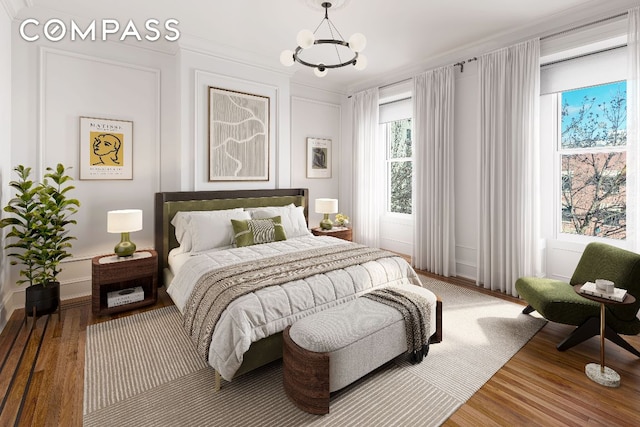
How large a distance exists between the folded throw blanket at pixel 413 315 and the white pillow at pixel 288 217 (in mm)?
1836

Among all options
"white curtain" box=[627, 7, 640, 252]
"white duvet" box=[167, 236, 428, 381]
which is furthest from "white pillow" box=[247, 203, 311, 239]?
"white curtain" box=[627, 7, 640, 252]

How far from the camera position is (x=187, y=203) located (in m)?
4.14

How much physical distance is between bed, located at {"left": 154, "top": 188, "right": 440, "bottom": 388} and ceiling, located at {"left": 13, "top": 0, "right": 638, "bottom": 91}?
189 cm

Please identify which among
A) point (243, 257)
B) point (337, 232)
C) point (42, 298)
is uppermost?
point (337, 232)

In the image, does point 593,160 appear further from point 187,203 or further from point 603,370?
point 187,203

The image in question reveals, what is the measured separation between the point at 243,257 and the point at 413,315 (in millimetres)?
1637

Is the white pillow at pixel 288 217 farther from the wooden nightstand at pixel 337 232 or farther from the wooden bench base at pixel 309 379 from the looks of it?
the wooden bench base at pixel 309 379

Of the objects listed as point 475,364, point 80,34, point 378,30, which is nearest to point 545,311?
point 475,364

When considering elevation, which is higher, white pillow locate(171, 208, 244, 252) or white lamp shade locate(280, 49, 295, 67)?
white lamp shade locate(280, 49, 295, 67)

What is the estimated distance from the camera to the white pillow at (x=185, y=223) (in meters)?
3.72

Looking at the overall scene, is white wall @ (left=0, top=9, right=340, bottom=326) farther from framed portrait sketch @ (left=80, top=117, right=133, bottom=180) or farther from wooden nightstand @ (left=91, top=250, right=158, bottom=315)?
wooden nightstand @ (left=91, top=250, right=158, bottom=315)

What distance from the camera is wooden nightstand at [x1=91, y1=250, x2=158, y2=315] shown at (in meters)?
3.33

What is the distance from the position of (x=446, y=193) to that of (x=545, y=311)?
7.13ft

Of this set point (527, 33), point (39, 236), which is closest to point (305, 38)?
point (527, 33)
